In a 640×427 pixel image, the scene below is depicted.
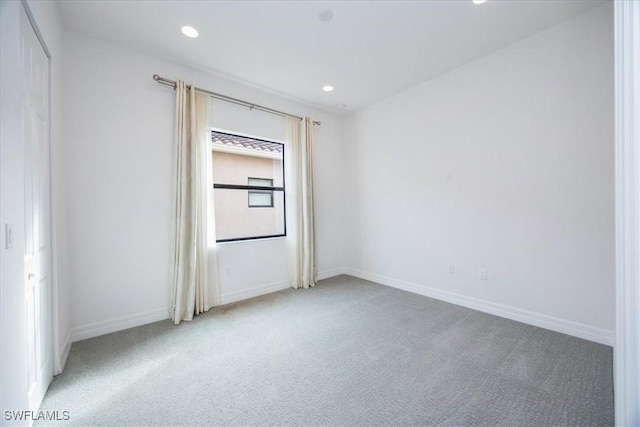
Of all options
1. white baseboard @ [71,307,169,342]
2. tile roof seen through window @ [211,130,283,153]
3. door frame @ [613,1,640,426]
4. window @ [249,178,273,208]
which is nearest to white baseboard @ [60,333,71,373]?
white baseboard @ [71,307,169,342]

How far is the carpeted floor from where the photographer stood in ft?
5.18

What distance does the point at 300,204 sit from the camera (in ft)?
13.5

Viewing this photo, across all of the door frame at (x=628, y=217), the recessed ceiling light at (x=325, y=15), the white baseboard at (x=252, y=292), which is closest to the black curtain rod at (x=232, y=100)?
the recessed ceiling light at (x=325, y=15)

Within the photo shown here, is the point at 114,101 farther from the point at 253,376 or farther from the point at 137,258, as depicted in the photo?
the point at 253,376

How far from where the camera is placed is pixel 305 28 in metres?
2.51

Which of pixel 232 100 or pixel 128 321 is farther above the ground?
pixel 232 100

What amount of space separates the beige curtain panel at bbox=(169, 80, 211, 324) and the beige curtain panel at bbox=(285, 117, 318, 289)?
1.25 m

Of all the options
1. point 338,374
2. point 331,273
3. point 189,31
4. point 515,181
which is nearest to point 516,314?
point 515,181

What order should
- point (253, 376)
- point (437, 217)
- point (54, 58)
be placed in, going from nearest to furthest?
point (253, 376) < point (54, 58) < point (437, 217)

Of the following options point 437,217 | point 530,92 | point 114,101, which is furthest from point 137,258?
point 530,92

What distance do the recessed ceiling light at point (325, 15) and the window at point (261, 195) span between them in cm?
227

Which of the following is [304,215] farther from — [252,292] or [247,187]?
[252,292]

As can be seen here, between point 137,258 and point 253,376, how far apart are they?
1.82m

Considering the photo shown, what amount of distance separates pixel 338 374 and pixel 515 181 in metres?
2.62
